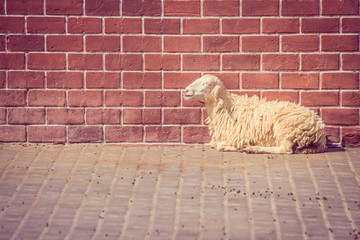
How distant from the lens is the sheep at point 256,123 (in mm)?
6367

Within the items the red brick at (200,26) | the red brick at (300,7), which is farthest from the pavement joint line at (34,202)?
the red brick at (300,7)

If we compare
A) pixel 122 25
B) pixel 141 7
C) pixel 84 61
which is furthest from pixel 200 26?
pixel 84 61

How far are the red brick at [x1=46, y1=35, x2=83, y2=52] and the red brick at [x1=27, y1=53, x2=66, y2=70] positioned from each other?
0.30 ft

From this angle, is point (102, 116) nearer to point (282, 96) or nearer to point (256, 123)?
point (256, 123)

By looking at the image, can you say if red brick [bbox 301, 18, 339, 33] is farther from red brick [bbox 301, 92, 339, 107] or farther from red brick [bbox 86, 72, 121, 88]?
red brick [bbox 86, 72, 121, 88]

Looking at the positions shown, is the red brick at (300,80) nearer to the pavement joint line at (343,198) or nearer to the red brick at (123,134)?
the pavement joint line at (343,198)

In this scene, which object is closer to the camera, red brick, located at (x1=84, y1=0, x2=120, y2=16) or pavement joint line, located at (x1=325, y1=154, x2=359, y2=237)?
pavement joint line, located at (x1=325, y1=154, x2=359, y2=237)

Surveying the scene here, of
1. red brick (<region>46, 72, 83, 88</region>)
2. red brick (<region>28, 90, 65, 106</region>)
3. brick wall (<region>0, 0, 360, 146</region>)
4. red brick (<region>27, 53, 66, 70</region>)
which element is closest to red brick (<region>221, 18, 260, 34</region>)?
brick wall (<region>0, 0, 360, 146</region>)

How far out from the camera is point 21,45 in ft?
22.0

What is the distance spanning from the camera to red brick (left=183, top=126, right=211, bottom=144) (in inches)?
267

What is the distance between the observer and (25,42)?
6.71 m

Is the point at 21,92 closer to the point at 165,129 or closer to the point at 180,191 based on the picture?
the point at 165,129

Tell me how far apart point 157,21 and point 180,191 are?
201cm

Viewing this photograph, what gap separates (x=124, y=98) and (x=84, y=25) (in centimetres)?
84
